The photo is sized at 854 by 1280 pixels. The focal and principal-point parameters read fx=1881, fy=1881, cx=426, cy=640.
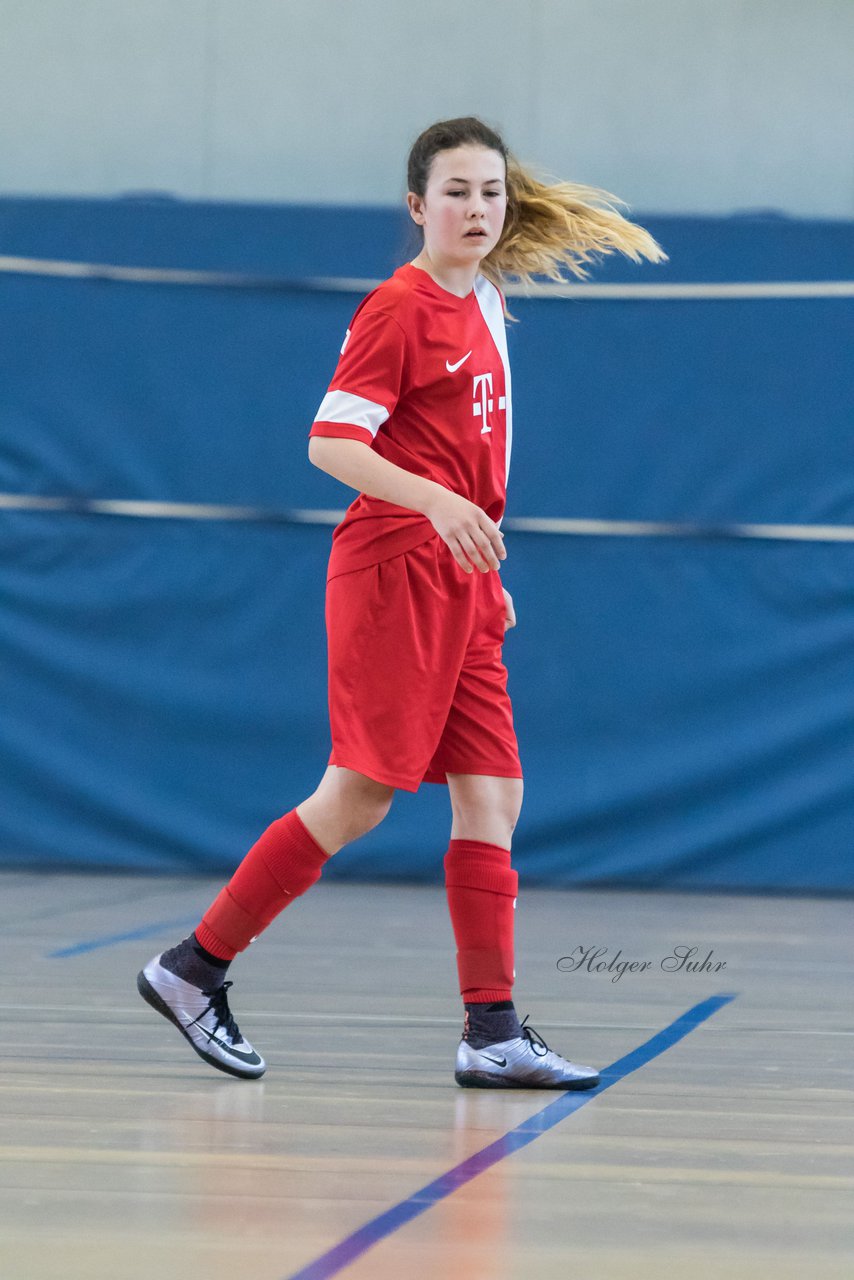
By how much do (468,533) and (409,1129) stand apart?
67cm

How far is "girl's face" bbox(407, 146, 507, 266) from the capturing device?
240cm

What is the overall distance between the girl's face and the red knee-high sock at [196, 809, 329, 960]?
2.48 feet

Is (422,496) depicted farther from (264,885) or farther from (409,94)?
(409,94)

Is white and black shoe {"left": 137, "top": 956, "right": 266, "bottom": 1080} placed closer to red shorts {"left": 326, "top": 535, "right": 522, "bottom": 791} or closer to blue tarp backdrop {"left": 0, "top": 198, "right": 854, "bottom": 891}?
red shorts {"left": 326, "top": 535, "right": 522, "bottom": 791}

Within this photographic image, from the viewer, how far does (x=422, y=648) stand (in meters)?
2.35

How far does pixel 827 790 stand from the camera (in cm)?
524

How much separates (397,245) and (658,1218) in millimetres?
4139

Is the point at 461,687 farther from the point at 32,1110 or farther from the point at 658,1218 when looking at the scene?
the point at 658,1218

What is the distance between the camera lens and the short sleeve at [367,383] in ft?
7.61

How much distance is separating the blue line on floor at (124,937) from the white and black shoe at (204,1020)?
123 cm

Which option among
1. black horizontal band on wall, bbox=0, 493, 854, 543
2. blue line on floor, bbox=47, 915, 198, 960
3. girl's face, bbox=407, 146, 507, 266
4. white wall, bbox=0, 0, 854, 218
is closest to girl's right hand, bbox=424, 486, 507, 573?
girl's face, bbox=407, 146, 507, 266

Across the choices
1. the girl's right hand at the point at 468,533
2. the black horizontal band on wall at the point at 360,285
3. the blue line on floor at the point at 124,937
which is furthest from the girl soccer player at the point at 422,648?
the black horizontal band on wall at the point at 360,285

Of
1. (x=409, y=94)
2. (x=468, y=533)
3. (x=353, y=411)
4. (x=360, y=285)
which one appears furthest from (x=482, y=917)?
(x=409, y=94)

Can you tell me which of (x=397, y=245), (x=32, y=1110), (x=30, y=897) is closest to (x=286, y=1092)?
(x=32, y=1110)
